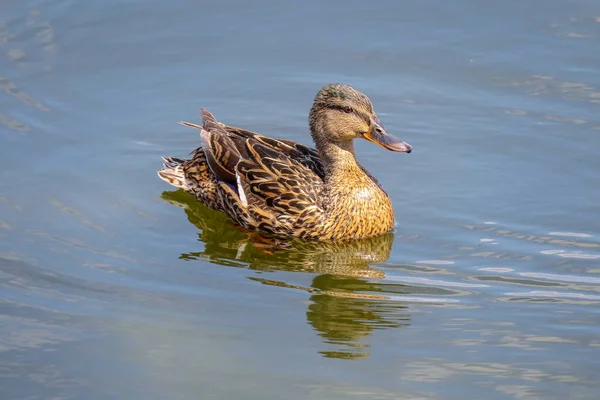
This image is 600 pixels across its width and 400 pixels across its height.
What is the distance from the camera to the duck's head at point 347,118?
10.1 meters

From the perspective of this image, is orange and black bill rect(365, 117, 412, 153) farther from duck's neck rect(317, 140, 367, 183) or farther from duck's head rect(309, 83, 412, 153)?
duck's neck rect(317, 140, 367, 183)

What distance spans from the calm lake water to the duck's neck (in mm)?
663

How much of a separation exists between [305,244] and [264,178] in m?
0.77

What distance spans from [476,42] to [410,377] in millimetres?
6563

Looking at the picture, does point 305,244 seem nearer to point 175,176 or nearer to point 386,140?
point 386,140

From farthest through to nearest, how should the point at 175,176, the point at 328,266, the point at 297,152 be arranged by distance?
the point at 175,176
the point at 297,152
the point at 328,266

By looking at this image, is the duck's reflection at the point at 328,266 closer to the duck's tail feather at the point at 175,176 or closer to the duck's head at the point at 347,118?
the duck's tail feather at the point at 175,176

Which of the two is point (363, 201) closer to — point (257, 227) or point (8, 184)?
point (257, 227)

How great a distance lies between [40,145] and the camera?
11.7 metres

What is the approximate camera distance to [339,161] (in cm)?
1052

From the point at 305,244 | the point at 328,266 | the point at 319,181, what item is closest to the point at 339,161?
the point at 319,181

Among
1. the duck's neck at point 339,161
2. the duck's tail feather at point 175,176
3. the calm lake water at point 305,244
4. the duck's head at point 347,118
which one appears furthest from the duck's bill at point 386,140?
the duck's tail feather at point 175,176

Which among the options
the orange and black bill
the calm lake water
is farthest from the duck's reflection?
the orange and black bill

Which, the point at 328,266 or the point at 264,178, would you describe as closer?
the point at 328,266
